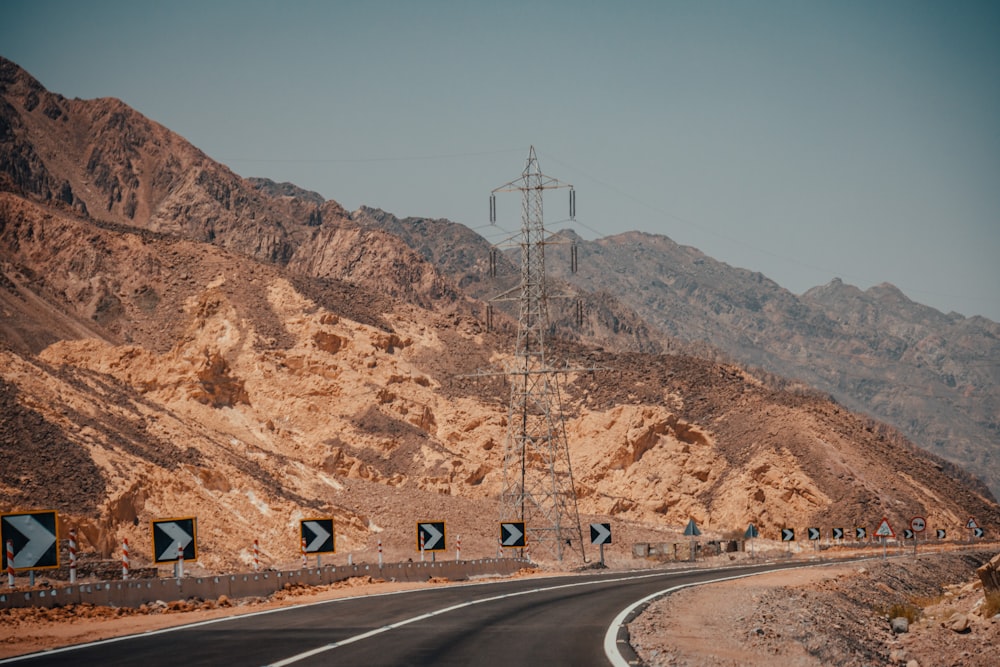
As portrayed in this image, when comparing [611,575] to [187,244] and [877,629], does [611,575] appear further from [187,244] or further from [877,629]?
[187,244]

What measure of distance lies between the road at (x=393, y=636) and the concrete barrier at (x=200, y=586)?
2.19 metres

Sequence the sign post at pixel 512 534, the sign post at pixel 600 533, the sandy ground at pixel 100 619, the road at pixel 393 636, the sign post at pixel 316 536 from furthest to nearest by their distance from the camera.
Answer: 1. the sign post at pixel 600 533
2. the sign post at pixel 512 534
3. the sign post at pixel 316 536
4. the sandy ground at pixel 100 619
5. the road at pixel 393 636

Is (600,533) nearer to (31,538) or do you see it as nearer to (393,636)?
(31,538)

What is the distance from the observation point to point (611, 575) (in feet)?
128

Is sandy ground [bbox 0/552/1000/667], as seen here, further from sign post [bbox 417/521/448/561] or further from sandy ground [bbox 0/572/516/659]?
sign post [bbox 417/521/448/561]

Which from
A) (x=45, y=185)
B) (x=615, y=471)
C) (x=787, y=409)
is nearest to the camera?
(x=615, y=471)

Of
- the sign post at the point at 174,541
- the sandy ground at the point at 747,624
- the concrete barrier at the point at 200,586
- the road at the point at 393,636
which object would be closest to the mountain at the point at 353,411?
the concrete barrier at the point at 200,586

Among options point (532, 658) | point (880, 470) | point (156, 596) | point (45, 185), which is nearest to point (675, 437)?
point (880, 470)

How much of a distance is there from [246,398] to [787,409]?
132ft

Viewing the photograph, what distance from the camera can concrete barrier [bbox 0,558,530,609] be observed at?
20.4 meters

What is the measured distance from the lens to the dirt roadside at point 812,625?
54.0 feet

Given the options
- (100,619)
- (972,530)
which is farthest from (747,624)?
(972,530)

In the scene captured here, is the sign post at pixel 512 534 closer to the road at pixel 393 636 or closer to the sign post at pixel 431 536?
the sign post at pixel 431 536

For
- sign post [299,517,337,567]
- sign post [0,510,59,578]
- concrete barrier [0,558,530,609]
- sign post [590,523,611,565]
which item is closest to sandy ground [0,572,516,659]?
concrete barrier [0,558,530,609]
